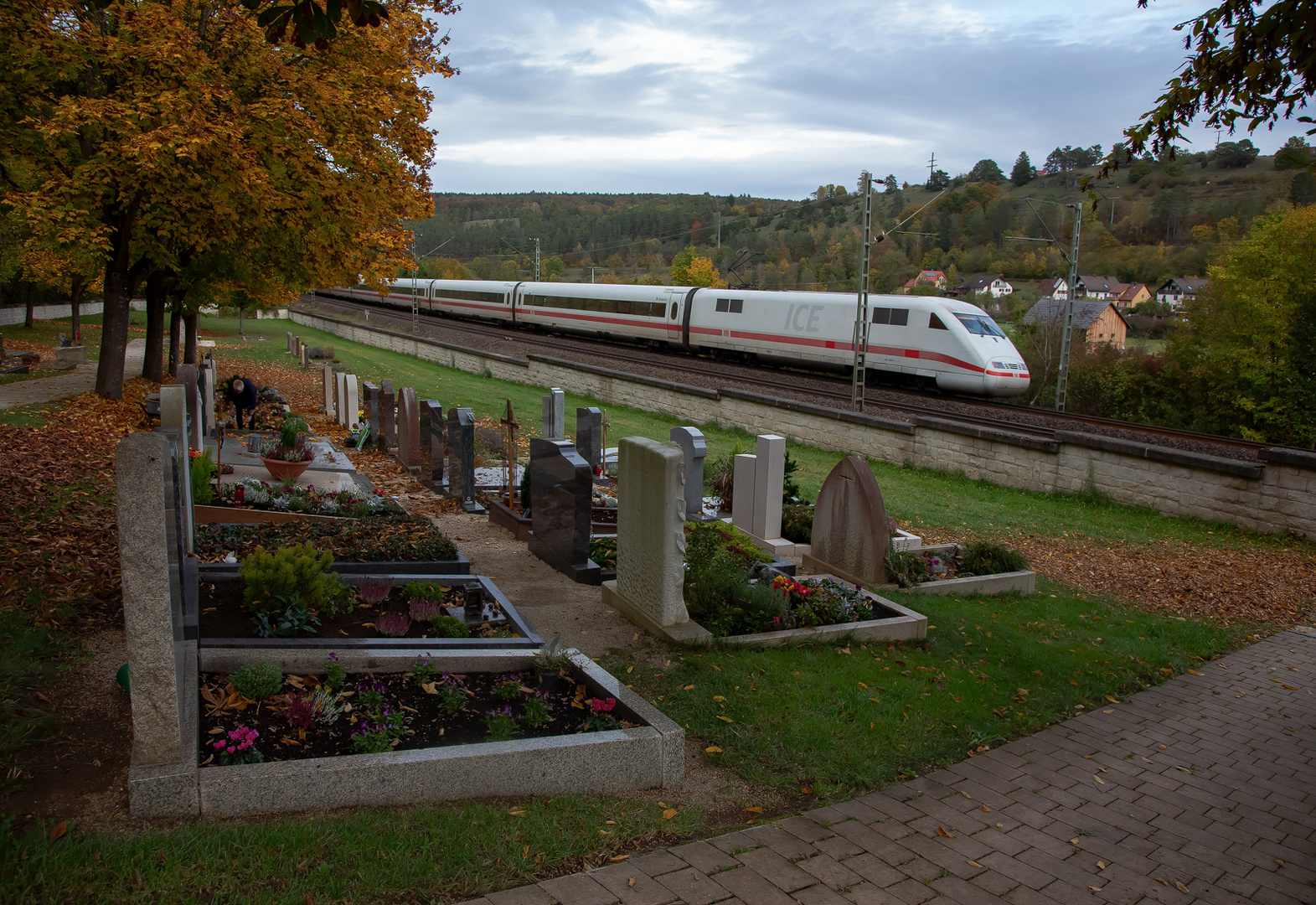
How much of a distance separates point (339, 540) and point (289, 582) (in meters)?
2.02

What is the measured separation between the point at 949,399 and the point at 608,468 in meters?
13.3

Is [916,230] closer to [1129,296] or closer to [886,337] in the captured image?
[1129,296]

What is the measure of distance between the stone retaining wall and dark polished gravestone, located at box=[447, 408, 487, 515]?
959cm

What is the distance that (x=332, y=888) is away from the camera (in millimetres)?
3188

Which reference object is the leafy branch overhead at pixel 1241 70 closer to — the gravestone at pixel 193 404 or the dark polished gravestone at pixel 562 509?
the dark polished gravestone at pixel 562 509

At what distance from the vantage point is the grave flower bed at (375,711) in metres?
4.07

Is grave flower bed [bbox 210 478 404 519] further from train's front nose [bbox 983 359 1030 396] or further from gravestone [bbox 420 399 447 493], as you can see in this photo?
train's front nose [bbox 983 359 1030 396]

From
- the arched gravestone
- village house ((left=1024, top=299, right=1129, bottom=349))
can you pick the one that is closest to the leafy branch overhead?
the arched gravestone

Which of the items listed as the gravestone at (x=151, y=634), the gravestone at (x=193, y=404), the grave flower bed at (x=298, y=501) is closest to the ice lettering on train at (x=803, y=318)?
the gravestone at (x=193, y=404)

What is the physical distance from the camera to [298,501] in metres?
8.80

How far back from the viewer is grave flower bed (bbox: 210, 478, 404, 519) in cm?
867

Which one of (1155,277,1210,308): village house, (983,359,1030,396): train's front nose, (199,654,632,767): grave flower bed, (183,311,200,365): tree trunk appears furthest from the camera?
(1155,277,1210,308): village house

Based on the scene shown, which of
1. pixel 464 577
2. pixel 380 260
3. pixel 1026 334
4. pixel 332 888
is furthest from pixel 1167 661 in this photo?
pixel 1026 334

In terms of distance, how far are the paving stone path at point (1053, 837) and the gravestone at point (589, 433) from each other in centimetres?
799
